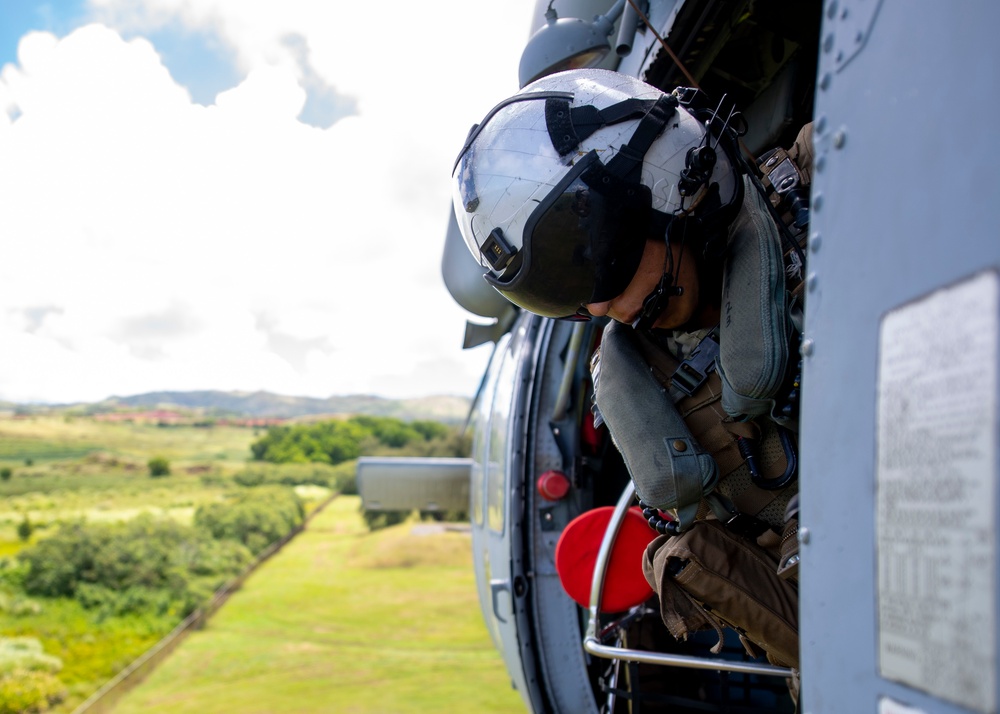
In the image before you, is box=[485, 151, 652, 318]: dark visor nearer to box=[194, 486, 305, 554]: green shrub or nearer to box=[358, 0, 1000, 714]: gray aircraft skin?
box=[358, 0, 1000, 714]: gray aircraft skin

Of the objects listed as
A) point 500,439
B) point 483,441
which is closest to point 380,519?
point 483,441

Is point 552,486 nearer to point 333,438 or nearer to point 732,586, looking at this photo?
point 732,586

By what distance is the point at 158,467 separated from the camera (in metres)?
15.3

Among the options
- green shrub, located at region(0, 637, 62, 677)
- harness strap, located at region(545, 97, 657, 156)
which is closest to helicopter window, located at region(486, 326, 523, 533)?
harness strap, located at region(545, 97, 657, 156)

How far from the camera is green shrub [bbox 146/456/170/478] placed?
1516 centimetres

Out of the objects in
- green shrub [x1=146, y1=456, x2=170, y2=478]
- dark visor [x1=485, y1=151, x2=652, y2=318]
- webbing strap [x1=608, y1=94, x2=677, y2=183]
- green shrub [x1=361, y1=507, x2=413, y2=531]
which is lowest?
green shrub [x1=361, y1=507, x2=413, y2=531]

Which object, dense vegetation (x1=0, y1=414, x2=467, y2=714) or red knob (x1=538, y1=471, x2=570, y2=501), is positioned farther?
dense vegetation (x1=0, y1=414, x2=467, y2=714)

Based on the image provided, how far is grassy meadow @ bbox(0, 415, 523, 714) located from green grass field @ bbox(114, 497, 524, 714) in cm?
2

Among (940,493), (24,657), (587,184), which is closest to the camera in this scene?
(940,493)

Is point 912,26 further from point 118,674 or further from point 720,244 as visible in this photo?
point 118,674

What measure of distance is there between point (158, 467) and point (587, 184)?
1561cm

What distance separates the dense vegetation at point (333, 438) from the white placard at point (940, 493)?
15909 mm

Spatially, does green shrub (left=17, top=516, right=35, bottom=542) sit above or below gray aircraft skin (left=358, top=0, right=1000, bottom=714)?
below

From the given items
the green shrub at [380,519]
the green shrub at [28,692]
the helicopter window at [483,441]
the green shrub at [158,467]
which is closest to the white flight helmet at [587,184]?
the helicopter window at [483,441]
